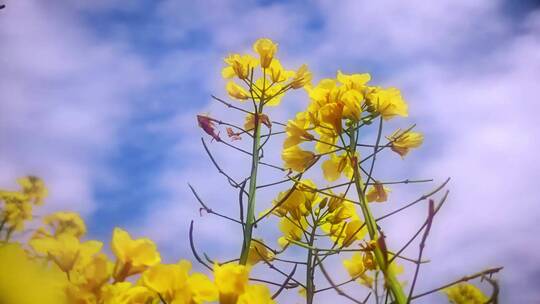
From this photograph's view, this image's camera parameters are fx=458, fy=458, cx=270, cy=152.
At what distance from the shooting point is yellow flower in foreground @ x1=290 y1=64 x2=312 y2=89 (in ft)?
5.98

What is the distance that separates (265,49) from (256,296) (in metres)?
1.23

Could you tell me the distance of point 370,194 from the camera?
1.46 m

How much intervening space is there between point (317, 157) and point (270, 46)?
0.55 m

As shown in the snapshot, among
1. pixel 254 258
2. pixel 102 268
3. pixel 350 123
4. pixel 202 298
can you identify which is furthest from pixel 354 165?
pixel 102 268

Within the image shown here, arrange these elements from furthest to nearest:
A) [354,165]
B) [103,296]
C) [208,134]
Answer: [208,134]
[354,165]
[103,296]

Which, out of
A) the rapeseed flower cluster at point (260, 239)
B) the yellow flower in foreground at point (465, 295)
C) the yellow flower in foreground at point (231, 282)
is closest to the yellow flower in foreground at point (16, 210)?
the rapeseed flower cluster at point (260, 239)

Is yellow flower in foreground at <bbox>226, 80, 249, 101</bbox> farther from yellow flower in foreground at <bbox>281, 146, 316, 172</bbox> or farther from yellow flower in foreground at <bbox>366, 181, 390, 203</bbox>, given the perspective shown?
yellow flower in foreground at <bbox>366, 181, 390, 203</bbox>

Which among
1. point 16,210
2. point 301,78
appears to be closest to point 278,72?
point 301,78

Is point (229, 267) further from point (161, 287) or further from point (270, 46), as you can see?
point (270, 46)

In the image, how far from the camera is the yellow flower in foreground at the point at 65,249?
0.72 meters

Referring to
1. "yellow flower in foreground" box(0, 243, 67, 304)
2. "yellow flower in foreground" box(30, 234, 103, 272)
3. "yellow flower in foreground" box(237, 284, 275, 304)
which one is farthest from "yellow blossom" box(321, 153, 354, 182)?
"yellow flower in foreground" box(0, 243, 67, 304)

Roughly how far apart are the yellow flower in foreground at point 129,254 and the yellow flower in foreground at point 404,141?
98 centimetres

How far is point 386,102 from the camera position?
4.69ft

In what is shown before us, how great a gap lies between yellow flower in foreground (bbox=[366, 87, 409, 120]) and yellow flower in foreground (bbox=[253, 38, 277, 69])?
1.68ft
